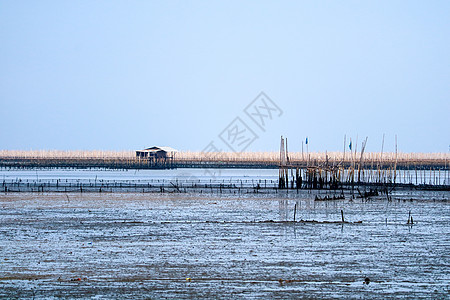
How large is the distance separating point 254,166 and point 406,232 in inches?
5390

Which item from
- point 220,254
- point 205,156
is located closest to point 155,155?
point 205,156

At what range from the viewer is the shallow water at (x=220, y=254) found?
15117 millimetres

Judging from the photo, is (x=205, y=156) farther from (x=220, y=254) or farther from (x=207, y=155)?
(x=220, y=254)

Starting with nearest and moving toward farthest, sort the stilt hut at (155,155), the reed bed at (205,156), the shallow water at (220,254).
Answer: the shallow water at (220,254) → the stilt hut at (155,155) → the reed bed at (205,156)

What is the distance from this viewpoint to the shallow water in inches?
595

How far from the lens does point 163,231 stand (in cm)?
2627

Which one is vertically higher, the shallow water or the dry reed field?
the dry reed field

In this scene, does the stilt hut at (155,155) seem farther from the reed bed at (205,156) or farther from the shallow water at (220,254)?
the shallow water at (220,254)

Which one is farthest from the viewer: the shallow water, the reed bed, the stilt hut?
the reed bed

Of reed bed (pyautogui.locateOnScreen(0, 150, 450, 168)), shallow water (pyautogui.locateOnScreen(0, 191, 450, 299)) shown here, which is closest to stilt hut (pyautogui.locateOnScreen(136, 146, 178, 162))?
reed bed (pyautogui.locateOnScreen(0, 150, 450, 168))

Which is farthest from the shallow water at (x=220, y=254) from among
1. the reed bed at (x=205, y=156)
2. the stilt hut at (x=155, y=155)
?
the reed bed at (x=205, y=156)

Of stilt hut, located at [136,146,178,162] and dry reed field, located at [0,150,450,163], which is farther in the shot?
dry reed field, located at [0,150,450,163]

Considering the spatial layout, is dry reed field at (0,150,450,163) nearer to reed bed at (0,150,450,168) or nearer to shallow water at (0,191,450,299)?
reed bed at (0,150,450,168)

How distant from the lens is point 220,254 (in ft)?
65.7
